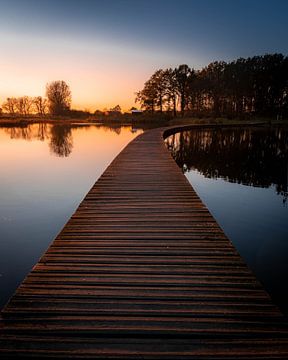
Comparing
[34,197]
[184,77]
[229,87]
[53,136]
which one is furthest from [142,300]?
[184,77]

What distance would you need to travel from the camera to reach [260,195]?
10391 millimetres

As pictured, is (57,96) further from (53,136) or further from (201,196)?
(201,196)

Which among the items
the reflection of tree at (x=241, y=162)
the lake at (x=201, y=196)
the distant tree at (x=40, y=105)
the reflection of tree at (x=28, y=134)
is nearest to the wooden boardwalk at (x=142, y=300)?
the lake at (x=201, y=196)

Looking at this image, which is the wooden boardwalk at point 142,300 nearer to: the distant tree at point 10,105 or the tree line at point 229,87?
the tree line at point 229,87

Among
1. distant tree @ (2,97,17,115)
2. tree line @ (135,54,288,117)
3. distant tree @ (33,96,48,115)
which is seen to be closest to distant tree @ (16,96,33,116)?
distant tree @ (2,97,17,115)

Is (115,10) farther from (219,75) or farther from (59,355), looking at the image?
(219,75)

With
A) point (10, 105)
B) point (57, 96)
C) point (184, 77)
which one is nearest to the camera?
point (184, 77)

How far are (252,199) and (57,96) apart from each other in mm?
77926

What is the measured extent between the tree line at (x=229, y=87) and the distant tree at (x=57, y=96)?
21.0 m

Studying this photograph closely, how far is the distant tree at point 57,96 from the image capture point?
258ft

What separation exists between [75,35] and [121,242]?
29.4 metres

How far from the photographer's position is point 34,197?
31.7 ft

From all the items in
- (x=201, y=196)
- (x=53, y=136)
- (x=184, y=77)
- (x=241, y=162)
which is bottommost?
(x=201, y=196)

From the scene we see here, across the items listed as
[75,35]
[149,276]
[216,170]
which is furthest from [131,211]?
[75,35]
